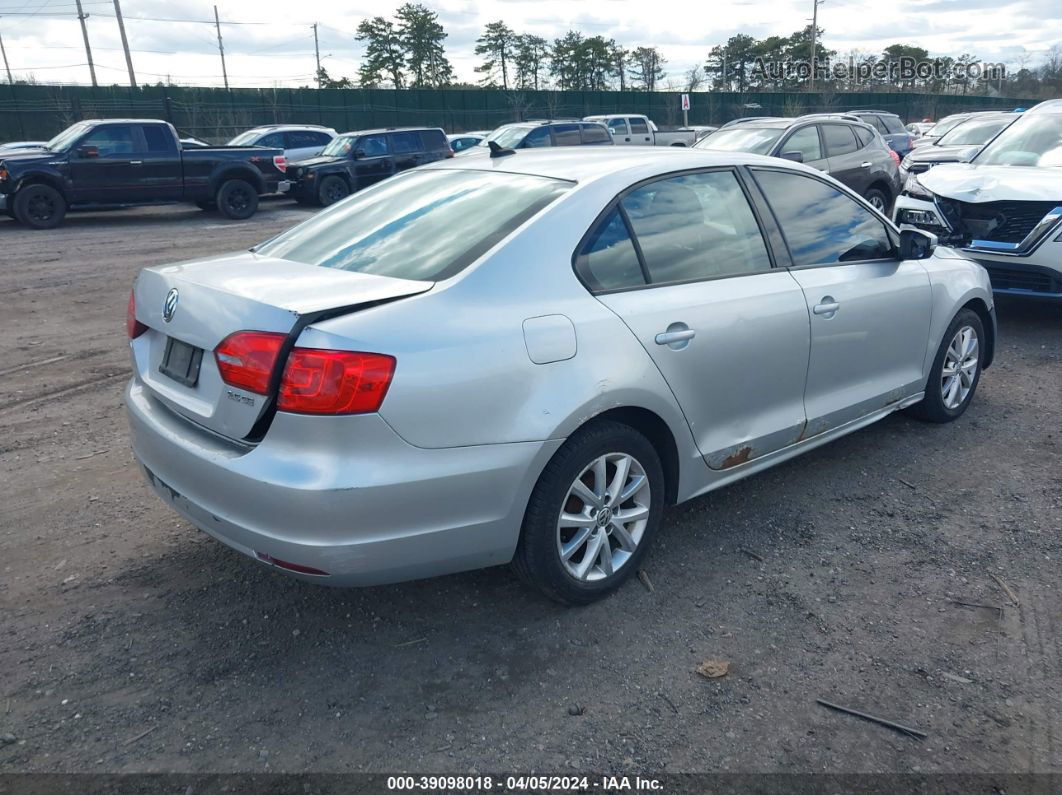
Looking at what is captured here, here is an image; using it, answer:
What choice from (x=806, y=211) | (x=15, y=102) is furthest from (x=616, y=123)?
(x=806, y=211)

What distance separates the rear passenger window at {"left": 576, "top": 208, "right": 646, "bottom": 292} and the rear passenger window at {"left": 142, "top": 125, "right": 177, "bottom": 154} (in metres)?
14.7

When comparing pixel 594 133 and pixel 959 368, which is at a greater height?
pixel 594 133

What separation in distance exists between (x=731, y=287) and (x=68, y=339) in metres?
6.12

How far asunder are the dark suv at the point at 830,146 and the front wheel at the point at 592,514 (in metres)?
9.30

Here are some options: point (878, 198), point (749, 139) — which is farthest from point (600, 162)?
point (878, 198)

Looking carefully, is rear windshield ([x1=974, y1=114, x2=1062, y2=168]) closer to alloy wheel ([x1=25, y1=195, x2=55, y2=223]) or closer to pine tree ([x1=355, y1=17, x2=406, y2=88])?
alloy wheel ([x1=25, y1=195, x2=55, y2=223])

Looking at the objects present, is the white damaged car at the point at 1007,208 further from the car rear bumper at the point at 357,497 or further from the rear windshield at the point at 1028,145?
the car rear bumper at the point at 357,497

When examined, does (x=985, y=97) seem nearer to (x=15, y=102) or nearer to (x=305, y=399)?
(x=15, y=102)

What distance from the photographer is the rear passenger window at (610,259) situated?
328cm

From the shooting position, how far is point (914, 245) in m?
4.62

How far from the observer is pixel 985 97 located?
2507 inches

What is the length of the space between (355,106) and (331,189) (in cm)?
2323

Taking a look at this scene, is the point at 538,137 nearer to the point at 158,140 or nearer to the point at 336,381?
the point at 158,140

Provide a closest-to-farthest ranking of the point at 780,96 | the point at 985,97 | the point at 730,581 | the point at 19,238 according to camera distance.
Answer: the point at 730,581 → the point at 19,238 → the point at 780,96 → the point at 985,97
